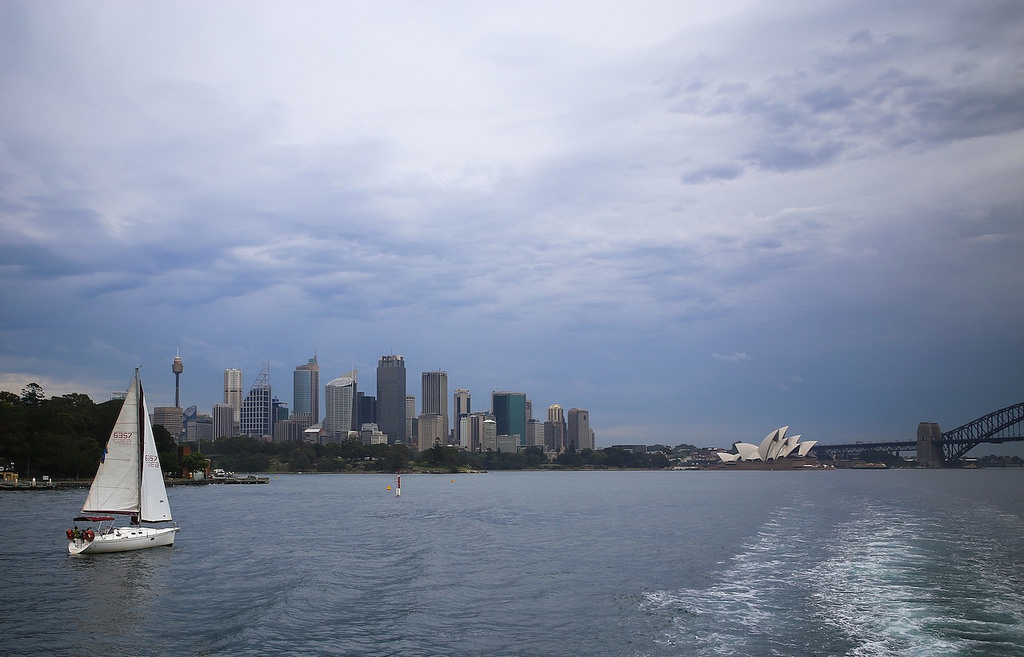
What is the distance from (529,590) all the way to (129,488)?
24855mm

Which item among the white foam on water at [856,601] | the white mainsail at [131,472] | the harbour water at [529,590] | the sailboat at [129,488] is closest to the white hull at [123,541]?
the sailboat at [129,488]

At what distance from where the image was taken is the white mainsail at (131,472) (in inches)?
1671

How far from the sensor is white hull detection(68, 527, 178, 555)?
4009 cm

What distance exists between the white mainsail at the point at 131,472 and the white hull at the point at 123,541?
1085mm

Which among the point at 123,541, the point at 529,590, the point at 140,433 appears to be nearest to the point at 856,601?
the point at 529,590

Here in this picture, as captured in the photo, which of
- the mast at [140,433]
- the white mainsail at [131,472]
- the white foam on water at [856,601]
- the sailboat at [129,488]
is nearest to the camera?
the white foam on water at [856,601]

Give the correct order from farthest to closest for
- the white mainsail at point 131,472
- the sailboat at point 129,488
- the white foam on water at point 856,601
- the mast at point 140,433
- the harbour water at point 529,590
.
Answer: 1. the mast at point 140,433
2. the white mainsail at point 131,472
3. the sailboat at point 129,488
4. the harbour water at point 529,590
5. the white foam on water at point 856,601

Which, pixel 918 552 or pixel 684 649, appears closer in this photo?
pixel 684 649

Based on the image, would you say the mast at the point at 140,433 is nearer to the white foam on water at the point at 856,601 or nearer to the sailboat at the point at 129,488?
the sailboat at the point at 129,488

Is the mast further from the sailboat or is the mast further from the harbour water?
the harbour water

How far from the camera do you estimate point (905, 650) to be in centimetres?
2164

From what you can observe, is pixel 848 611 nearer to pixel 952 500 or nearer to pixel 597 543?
pixel 597 543

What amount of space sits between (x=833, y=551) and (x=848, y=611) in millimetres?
16364

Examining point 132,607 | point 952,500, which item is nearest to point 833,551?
point 132,607
